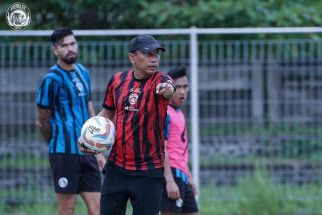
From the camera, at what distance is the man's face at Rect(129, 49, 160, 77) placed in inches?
267

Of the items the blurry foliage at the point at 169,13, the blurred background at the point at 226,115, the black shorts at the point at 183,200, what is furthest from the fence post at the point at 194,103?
the black shorts at the point at 183,200

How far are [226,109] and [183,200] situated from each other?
2.63 metres

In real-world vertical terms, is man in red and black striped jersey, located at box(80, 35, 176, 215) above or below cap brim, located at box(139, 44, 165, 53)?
below

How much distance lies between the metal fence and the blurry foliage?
1.50 metres

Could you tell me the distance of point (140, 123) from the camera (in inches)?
267

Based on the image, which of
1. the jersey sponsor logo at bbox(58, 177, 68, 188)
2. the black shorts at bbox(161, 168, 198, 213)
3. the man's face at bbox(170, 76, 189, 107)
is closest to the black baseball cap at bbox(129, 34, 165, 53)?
the man's face at bbox(170, 76, 189, 107)

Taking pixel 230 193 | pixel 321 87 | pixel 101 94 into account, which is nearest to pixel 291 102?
pixel 321 87

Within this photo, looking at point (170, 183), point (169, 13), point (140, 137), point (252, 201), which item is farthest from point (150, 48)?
point (169, 13)

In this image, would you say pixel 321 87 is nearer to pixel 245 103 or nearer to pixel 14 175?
pixel 245 103

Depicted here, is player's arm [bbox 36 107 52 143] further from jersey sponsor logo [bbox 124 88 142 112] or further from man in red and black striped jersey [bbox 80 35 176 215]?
jersey sponsor logo [bbox 124 88 142 112]

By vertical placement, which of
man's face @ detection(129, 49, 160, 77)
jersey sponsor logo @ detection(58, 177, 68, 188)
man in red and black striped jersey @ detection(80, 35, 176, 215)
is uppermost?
man's face @ detection(129, 49, 160, 77)

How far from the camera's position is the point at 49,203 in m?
10.6

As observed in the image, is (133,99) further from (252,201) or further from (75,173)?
(252,201)

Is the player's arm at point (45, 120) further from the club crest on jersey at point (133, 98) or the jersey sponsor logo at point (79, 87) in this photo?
the club crest on jersey at point (133, 98)
